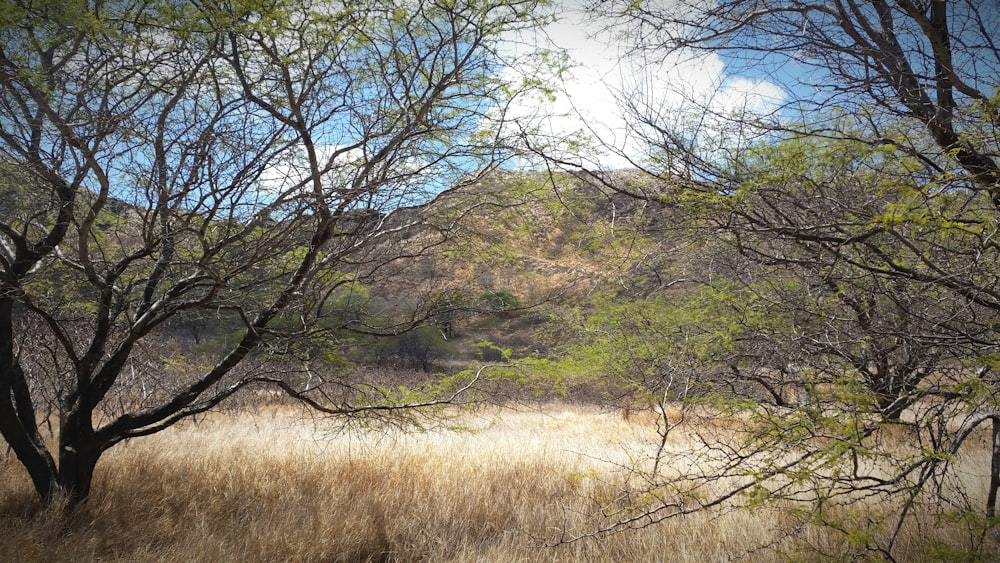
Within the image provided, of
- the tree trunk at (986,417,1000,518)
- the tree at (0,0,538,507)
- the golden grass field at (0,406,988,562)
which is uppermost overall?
the tree at (0,0,538,507)

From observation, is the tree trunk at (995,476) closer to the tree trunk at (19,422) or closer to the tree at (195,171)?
the tree at (195,171)

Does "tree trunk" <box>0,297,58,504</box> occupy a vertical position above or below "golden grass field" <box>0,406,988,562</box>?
above

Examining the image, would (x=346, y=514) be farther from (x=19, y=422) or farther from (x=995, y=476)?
Answer: (x=995, y=476)

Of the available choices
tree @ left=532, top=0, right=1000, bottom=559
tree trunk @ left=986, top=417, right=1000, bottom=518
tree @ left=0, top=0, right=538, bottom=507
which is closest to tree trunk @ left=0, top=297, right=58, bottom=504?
tree @ left=0, top=0, right=538, bottom=507

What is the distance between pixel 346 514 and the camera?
494 centimetres

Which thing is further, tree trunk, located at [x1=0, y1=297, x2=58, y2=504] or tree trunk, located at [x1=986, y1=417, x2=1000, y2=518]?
tree trunk, located at [x1=0, y1=297, x2=58, y2=504]

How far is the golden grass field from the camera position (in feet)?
13.3

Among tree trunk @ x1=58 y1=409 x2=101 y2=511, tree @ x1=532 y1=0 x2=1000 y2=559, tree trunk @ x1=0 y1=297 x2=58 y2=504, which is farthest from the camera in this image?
tree trunk @ x1=58 y1=409 x2=101 y2=511

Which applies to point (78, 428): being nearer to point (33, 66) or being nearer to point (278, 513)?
point (278, 513)

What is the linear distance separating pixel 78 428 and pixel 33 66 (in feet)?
9.47

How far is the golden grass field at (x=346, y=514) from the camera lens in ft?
13.3

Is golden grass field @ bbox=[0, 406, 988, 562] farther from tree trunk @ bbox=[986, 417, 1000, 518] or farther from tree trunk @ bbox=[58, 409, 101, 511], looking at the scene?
tree trunk @ bbox=[986, 417, 1000, 518]

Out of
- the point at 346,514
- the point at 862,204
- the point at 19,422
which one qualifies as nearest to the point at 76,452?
the point at 19,422

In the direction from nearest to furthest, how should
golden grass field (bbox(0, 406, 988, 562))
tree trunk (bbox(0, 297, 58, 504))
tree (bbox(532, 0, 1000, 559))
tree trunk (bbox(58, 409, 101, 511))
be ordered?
tree (bbox(532, 0, 1000, 559)), golden grass field (bbox(0, 406, 988, 562)), tree trunk (bbox(0, 297, 58, 504)), tree trunk (bbox(58, 409, 101, 511))
